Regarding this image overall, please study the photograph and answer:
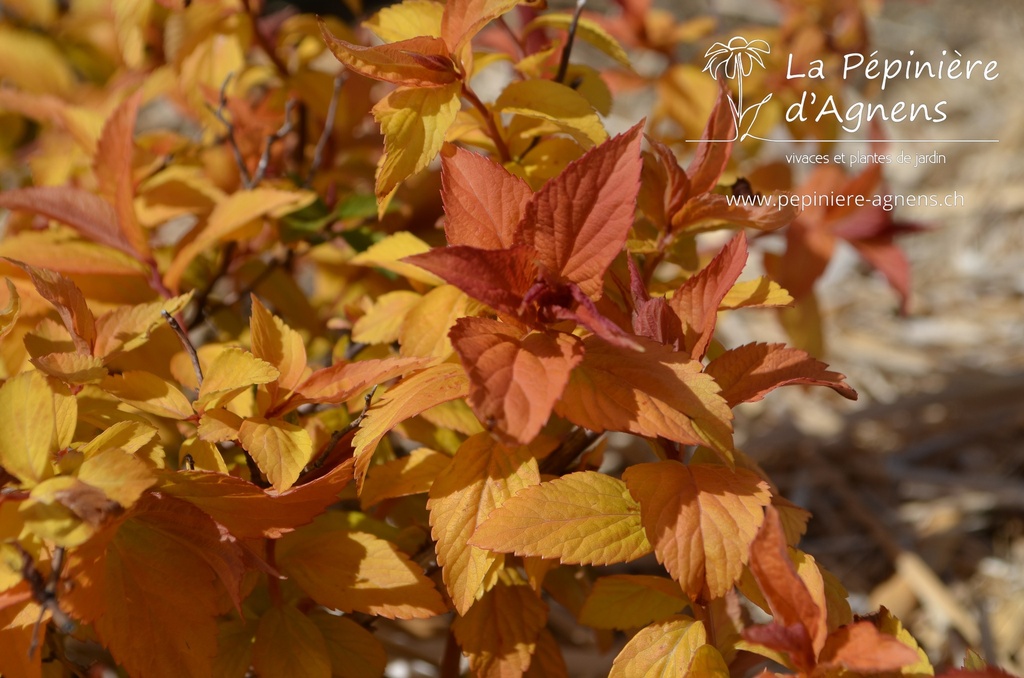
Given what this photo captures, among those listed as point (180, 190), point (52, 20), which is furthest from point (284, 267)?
point (52, 20)

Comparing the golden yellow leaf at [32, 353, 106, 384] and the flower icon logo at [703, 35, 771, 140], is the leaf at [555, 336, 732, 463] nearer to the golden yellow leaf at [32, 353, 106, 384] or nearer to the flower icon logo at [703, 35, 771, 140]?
the golden yellow leaf at [32, 353, 106, 384]

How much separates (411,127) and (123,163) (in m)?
0.33

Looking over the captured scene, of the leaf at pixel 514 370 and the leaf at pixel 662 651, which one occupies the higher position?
the leaf at pixel 514 370

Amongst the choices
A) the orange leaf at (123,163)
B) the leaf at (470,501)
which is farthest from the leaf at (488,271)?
the orange leaf at (123,163)

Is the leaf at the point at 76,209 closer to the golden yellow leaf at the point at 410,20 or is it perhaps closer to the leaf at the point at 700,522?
the golden yellow leaf at the point at 410,20

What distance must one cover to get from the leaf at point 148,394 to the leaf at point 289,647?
0.18 meters

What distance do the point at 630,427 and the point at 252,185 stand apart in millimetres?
556

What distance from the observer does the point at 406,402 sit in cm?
55

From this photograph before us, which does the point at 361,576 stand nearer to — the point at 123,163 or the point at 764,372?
the point at 764,372

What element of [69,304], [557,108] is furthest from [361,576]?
[557,108]

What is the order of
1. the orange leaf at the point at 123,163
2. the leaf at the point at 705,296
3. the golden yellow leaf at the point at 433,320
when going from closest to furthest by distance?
the leaf at the point at 705,296 → the golden yellow leaf at the point at 433,320 → the orange leaf at the point at 123,163

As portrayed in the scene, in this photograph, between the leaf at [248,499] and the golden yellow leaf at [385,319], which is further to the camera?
the golden yellow leaf at [385,319]

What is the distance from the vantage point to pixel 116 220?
829 mm

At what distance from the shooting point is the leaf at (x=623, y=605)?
675 millimetres
